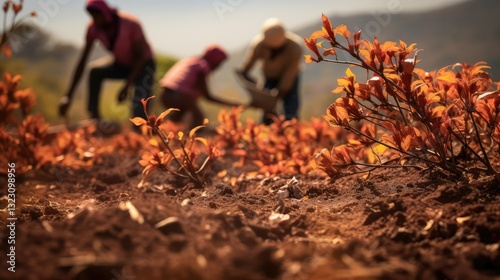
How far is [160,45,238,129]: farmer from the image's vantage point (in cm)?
679

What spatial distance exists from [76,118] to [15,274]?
12574mm

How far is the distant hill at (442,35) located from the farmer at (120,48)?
2.21 m

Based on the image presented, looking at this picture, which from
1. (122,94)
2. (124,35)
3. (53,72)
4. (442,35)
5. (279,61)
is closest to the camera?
(122,94)

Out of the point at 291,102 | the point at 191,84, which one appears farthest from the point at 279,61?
the point at 191,84

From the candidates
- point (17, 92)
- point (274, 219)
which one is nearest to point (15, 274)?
point (274, 219)

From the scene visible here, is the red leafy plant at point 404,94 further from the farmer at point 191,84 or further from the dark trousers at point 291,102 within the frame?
the dark trousers at point 291,102

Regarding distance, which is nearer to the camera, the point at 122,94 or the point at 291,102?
the point at 122,94

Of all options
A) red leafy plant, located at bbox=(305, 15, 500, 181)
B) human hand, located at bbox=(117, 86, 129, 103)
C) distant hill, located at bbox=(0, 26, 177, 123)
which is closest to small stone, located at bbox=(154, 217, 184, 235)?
red leafy plant, located at bbox=(305, 15, 500, 181)

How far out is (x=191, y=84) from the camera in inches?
279

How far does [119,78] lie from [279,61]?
90.8 inches

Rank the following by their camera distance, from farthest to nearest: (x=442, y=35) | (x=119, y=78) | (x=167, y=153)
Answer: (x=442, y=35) → (x=119, y=78) → (x=167, y=153)

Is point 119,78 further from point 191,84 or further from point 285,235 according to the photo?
point 285,235

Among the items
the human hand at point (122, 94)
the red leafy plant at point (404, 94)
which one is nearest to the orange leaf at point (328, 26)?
the red leafy plant at point (404, 94)

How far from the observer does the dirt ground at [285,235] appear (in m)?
1.29
